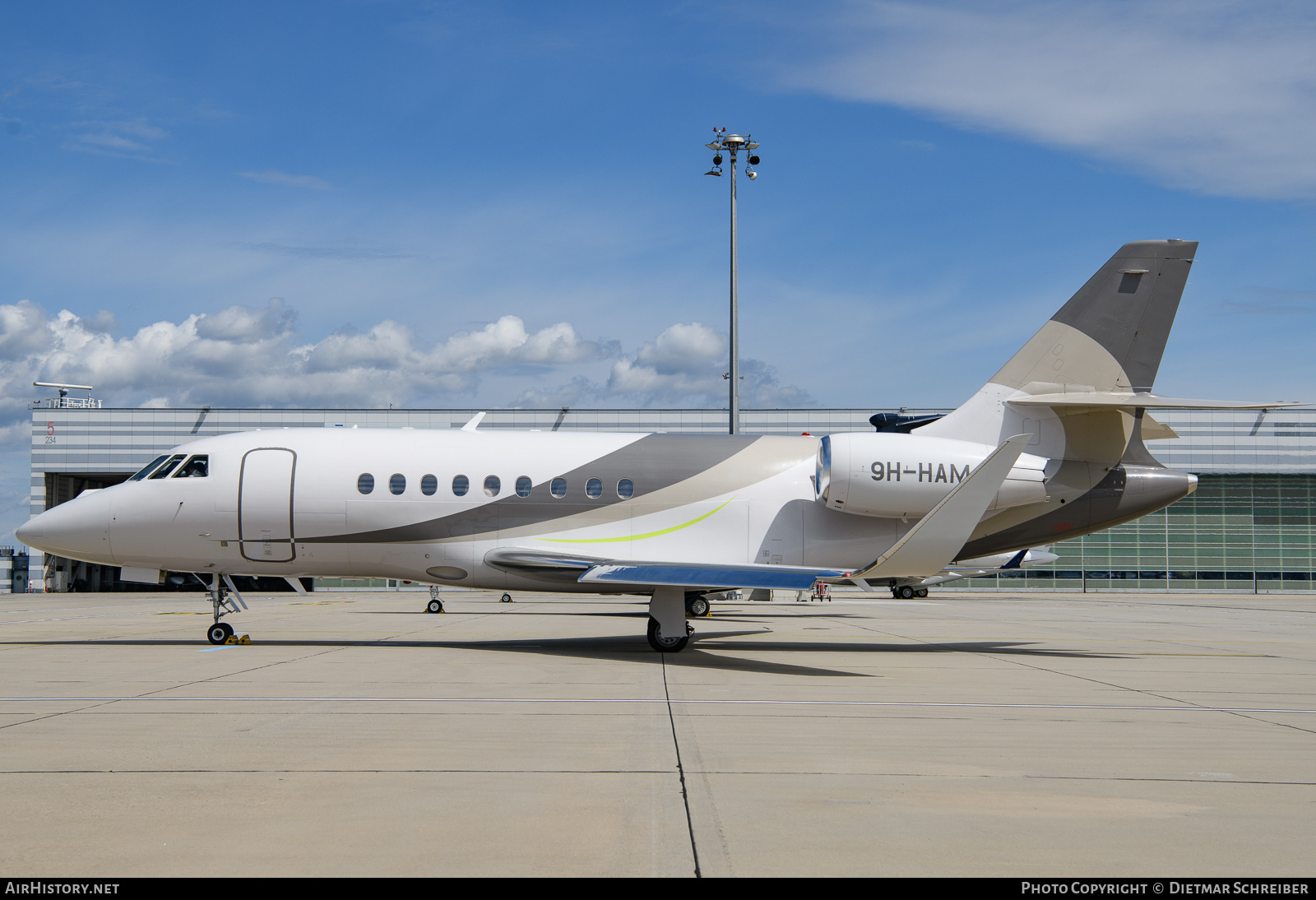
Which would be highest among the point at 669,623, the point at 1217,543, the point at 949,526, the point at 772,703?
the point at 949,526

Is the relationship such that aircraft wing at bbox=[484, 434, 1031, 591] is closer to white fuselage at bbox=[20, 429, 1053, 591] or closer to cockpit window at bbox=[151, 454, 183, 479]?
white fuselage at bbox=[20, 429, 1053, 591]

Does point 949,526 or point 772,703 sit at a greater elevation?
point 949,526

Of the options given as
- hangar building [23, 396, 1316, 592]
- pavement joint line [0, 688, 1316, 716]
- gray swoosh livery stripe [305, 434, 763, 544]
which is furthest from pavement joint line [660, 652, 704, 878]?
hangar building [23, 396, 1316, 592]

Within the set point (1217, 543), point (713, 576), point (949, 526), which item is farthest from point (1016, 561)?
point (713, 576)

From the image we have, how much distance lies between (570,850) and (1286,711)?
29.7ft

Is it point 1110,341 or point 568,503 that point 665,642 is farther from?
point 1110,341

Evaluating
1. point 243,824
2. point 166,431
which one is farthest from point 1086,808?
point 166,431

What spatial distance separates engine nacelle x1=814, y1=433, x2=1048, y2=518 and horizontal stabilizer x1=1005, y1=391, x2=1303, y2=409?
1.07 meters

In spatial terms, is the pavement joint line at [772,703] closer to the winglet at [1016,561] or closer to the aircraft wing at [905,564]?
the aircraft wing at [905,564]

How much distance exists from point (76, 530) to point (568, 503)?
27.0ft

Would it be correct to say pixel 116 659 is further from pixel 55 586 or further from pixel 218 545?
pixel 55 586

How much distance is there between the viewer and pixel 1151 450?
4875 cm

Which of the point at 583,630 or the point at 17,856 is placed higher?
the point at 17,856
